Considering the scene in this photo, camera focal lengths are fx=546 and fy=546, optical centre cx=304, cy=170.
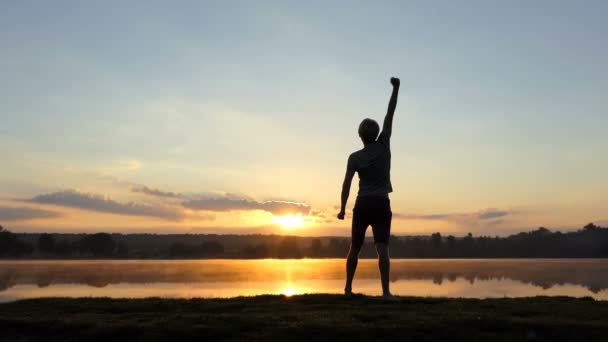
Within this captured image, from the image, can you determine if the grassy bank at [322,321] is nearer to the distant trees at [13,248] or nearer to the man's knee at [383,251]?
the man's knee at [383,251]

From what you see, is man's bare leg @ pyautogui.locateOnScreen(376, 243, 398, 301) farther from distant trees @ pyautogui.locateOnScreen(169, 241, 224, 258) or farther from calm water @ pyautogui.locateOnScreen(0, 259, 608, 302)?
distant trees @ pyautogui.locateOnScreen(169, 241, 224, 258)

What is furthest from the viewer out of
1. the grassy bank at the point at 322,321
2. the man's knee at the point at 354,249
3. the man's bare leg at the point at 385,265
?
the man's knee at the point at 354,249

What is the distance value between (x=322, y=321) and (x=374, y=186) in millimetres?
3782

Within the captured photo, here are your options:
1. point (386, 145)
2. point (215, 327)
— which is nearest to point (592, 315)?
point (386, 145)

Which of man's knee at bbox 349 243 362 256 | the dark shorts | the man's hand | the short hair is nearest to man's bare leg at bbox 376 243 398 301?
the dark shorts

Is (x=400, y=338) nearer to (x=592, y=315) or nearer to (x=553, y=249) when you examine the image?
(x=592, y=315)

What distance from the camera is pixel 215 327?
25.7ft

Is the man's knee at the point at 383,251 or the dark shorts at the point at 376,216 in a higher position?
the dark shorts at the point at 376,216

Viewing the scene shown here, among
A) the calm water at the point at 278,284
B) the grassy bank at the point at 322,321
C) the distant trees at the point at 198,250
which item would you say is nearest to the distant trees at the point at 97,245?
the distant trees at the point at 198,250

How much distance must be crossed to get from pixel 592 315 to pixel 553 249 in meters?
185

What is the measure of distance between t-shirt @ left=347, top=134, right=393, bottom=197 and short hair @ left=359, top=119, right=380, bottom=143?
119 millimetres

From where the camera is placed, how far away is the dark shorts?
10.9 meters

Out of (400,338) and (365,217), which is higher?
(365,217)

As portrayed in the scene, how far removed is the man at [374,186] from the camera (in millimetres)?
10883
